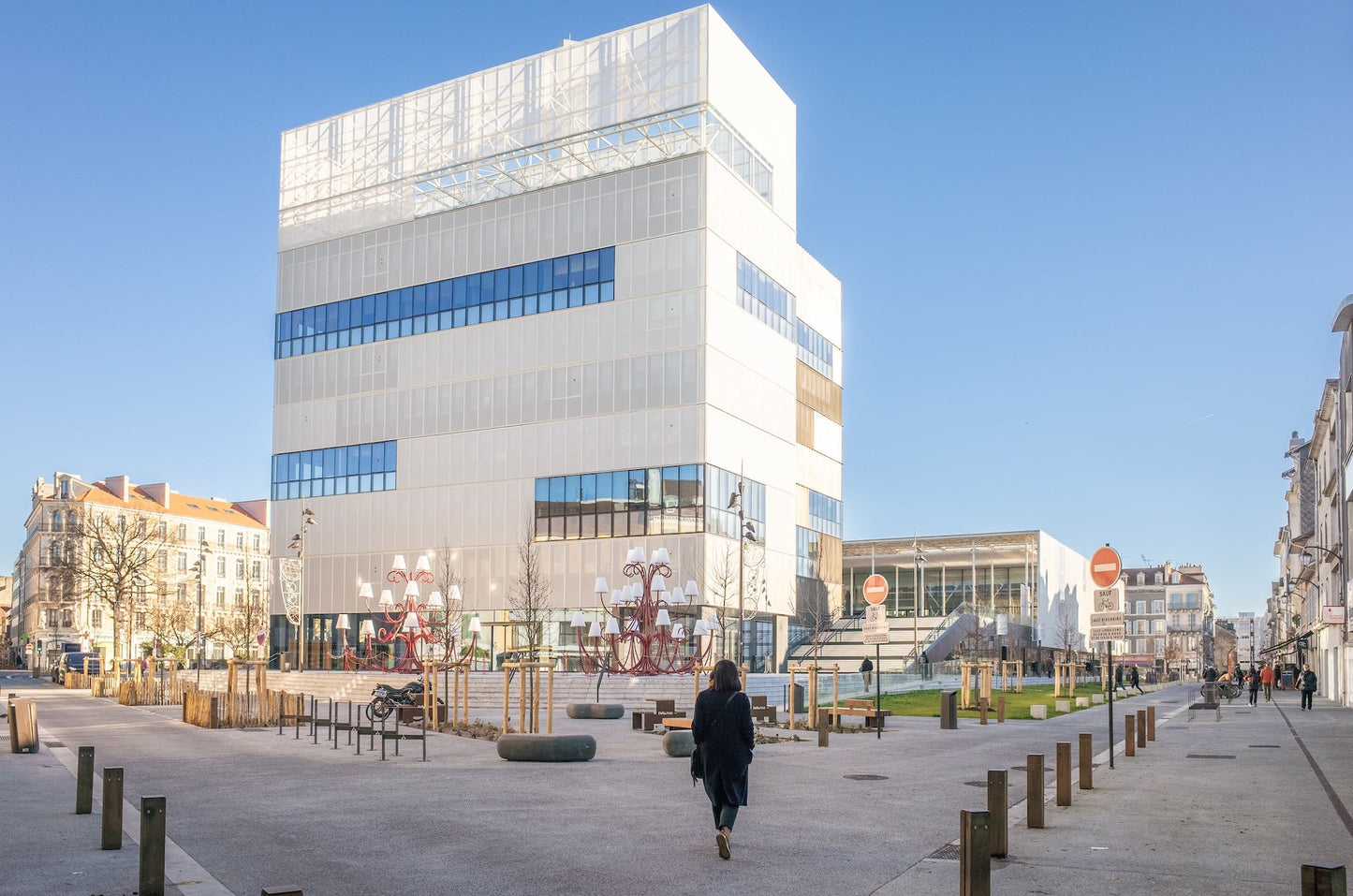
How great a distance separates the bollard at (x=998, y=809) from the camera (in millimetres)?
10188

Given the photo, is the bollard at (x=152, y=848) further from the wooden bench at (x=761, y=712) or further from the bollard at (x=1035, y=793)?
the wooden bench at (x=761, y=712)

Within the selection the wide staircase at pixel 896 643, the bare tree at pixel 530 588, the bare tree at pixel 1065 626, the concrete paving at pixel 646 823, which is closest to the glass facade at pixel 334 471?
the bare tree at pixel 530 588

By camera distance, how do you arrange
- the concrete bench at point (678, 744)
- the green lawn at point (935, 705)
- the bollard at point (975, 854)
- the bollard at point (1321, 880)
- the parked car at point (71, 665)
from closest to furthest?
the bollard at point (1321, 880) < the bollard at point (975, 854) < the concrete bench at point (678, 744) < the green lawn at point (935, 705) < the parked car at point (71, 665)

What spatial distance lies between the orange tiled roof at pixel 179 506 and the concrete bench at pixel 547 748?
107204mm

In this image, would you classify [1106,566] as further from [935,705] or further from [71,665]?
[71,665]

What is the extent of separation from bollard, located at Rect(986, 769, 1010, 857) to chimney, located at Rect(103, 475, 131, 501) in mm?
124638

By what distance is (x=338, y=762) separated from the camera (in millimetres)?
19672

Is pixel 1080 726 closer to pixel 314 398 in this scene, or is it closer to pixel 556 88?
pixel 556 88

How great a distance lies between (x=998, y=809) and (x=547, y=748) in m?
10.4

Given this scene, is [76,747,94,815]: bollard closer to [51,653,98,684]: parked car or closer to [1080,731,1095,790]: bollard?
[1080,731,1095,790]: bollard

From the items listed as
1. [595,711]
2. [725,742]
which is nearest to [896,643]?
[595,711]

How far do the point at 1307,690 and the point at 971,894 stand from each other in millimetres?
42860

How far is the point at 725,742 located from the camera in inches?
434

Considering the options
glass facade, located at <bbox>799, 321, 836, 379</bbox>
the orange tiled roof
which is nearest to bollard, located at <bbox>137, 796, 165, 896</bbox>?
glass facade, located at <bbox>799, 321, 836, 379</bbox>
